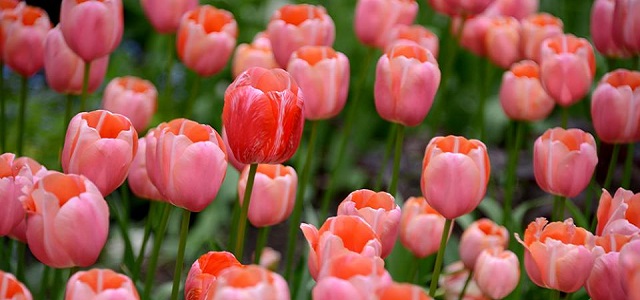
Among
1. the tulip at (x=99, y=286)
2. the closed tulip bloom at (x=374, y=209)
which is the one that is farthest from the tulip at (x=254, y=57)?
the tulip at (x=99, y=286)

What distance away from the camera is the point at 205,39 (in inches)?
67.1

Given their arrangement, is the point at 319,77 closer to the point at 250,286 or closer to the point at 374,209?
the point at 374,209

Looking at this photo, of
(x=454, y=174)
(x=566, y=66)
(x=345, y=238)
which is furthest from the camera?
(x=566, y=66)

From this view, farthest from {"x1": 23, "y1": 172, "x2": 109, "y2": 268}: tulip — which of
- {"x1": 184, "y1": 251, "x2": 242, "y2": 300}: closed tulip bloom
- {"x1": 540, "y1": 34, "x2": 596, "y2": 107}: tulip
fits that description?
{"x1": 540, "y1": 34, "x2": 596, "y2": 107}: tulip

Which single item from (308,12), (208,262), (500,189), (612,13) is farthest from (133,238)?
(208,262)

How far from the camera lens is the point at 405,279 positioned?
182 centimetres

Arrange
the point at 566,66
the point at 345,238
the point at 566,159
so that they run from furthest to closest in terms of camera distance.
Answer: the point at 566,66
the point at 566,159
the point at 345,238

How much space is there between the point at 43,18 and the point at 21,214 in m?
0.61

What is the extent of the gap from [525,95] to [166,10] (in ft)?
2.27

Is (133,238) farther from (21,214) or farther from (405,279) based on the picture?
(21,214)

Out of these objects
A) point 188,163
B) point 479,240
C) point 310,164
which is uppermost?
point 188,163

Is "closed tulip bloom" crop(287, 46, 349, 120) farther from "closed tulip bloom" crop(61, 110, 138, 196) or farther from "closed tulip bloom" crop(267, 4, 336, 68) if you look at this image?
"closed tulip bloom" crop(61, 110, 138, 196)

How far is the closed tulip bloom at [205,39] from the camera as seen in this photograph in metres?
1.71

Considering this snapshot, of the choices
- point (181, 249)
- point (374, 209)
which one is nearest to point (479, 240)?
point (374, 209)
